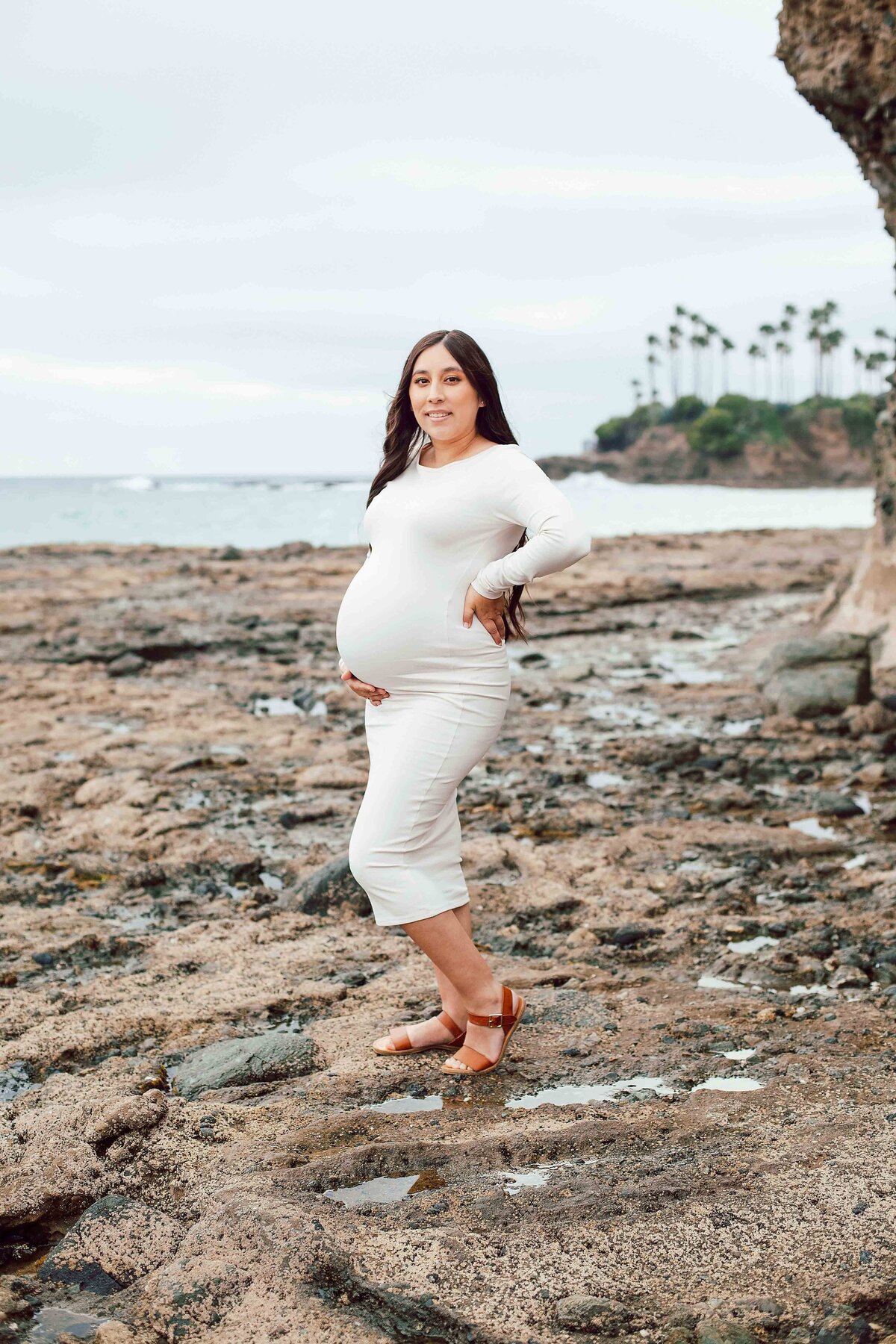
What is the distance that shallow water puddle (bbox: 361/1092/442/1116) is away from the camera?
342 centimetres

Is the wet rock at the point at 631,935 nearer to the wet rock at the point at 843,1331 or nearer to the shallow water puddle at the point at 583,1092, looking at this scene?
the shallow water puddle at the point at 583,1092

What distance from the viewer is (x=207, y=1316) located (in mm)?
2457

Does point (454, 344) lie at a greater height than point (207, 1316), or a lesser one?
greater

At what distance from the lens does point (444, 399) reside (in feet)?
11.3

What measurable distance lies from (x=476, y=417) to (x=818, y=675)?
6.26 metres

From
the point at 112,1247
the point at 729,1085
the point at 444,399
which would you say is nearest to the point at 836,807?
the point at 729,1085

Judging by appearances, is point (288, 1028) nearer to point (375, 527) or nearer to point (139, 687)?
point (375, 527)

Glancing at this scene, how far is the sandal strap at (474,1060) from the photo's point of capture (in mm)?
3641

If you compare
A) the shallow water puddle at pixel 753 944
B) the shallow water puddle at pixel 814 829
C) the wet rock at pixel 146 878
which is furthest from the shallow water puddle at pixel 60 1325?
the shallow water puddle at pixel 814 829

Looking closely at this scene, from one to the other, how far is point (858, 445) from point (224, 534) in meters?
54.1

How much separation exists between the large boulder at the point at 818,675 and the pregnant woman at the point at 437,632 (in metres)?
5.85

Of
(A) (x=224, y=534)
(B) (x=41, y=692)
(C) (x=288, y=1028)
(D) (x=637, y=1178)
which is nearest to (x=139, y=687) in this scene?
(B) (x=41, y=692)

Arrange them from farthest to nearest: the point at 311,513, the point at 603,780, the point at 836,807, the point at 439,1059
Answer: the point at 311,513 < the point at 603,780 < the point at 836,807 < the point at 439,1059

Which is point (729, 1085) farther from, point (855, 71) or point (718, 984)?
point (855, 71)
